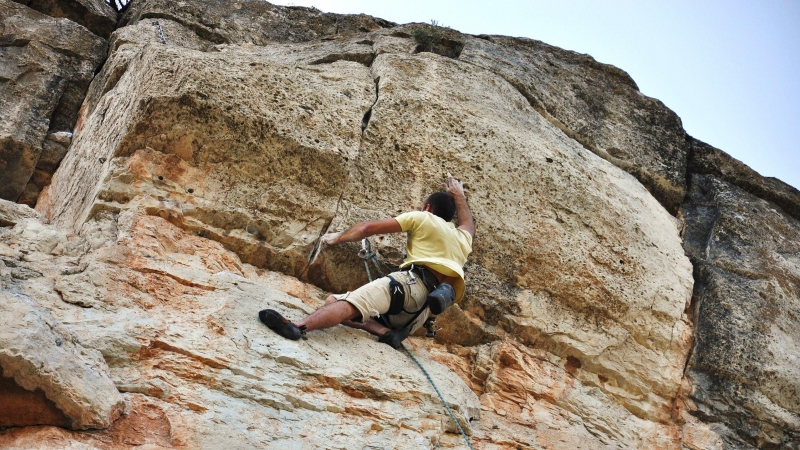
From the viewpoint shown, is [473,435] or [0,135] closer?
A: [473,435]

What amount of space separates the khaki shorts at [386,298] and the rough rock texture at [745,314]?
2966mm

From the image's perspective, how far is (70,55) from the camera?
8.62 meters

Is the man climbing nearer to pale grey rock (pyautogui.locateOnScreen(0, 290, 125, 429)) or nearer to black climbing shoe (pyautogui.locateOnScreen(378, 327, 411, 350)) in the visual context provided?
black climbing shoe (pyautogui.locateOnScreen(378, 327, 411, 350))

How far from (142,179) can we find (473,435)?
328cm

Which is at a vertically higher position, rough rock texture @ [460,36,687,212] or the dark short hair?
rough rock texture @ [460,36,687,212]

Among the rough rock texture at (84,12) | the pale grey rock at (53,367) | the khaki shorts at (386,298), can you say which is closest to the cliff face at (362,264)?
the pale grey rock at (53,367)

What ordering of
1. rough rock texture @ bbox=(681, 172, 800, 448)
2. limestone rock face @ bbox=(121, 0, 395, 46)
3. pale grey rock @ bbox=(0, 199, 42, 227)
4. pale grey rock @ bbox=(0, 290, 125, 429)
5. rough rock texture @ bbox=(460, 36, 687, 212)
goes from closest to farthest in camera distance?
pale grey rock @ bbox=(0, 290, 125, 429) → pale grey rock @ bbox=(0, 199, 42, 227) → rough rock texture @ bbox=(681, 172, 800, 448) → rough rock texture @ bbox=(460, 36, 687, 212) → limestone rock face @ bbox=(121, 0, 395, 46)

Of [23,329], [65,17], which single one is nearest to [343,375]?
Result: [23,329]

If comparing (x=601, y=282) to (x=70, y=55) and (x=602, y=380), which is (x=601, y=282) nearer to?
(x=602, y=380)

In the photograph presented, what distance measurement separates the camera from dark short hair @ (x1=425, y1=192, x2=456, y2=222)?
6.58 metres

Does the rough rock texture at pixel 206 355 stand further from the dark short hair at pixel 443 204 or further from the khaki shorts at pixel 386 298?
the dark short hair at pixel 443 204

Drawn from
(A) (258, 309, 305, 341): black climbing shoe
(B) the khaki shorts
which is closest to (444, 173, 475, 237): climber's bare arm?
(B) the khaki shorts

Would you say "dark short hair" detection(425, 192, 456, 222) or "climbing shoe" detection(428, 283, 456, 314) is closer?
"climbing shoe" detection(428, 283, 456, 314)

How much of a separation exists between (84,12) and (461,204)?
225 inches
